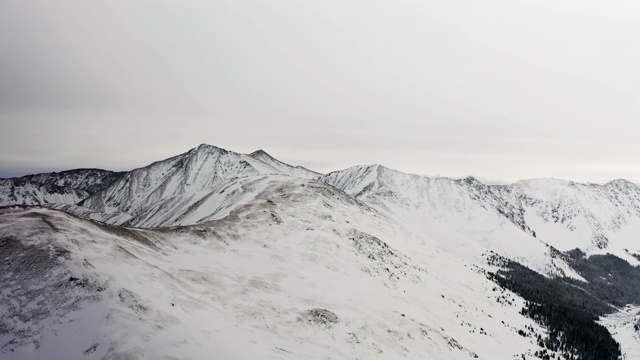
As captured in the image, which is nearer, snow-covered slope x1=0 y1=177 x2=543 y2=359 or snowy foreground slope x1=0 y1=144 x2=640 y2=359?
snow-covered slope x1=0 y1=177 x2=543 y2=359

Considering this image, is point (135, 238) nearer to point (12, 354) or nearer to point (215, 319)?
point (215, 319)

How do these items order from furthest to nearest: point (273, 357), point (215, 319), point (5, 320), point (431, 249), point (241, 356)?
point (431, 249), point (215, 319), point (273, 357), point (241, 356), point (5, 320)

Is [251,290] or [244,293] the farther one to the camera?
[251,290]

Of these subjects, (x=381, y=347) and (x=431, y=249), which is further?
(x=431, y=249)

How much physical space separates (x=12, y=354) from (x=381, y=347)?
5565 cm

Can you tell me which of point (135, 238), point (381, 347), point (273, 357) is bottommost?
point (381, 347)

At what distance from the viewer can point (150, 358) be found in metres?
38.9

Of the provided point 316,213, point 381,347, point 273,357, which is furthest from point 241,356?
point 316,213

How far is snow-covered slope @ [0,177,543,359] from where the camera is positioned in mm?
42688

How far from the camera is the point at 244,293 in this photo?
75000 millimetres

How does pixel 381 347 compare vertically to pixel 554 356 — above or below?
above

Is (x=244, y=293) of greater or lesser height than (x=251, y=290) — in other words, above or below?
above

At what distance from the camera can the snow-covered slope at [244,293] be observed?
42.7m

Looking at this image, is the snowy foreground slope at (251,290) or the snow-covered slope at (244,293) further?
the snowy foreground slope at (251,290)
